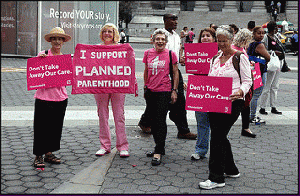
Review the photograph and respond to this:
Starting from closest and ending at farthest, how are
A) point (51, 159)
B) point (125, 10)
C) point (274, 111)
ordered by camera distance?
point (51, 159), point (274, 111), point (125, 10)

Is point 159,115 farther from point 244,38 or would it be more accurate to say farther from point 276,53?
point 276,53

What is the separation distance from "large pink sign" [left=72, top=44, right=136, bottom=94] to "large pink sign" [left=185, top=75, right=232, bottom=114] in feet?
3.67

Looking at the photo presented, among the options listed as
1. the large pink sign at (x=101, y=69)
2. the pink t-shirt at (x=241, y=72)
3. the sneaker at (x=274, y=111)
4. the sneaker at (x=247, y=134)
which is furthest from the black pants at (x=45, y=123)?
the sneaker at (x=274, y=111)

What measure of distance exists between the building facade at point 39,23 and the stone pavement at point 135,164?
12.6 metres

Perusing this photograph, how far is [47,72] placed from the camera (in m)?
5.10

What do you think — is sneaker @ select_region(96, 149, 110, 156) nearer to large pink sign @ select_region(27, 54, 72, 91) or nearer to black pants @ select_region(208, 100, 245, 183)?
large pink sign @ select_region(27, 54, 72, 91)

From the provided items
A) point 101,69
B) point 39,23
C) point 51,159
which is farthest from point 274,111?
point 39,23

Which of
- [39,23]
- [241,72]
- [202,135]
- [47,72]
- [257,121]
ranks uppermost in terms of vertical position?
[39,23]

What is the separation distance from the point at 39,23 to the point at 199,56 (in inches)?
604

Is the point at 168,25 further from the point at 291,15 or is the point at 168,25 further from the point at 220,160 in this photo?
the point at 291,15

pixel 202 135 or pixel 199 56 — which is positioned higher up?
pixel 199 56

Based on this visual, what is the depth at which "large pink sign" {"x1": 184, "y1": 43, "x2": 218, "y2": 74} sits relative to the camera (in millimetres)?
5891

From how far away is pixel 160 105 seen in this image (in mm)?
5395

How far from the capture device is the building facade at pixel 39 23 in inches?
787
